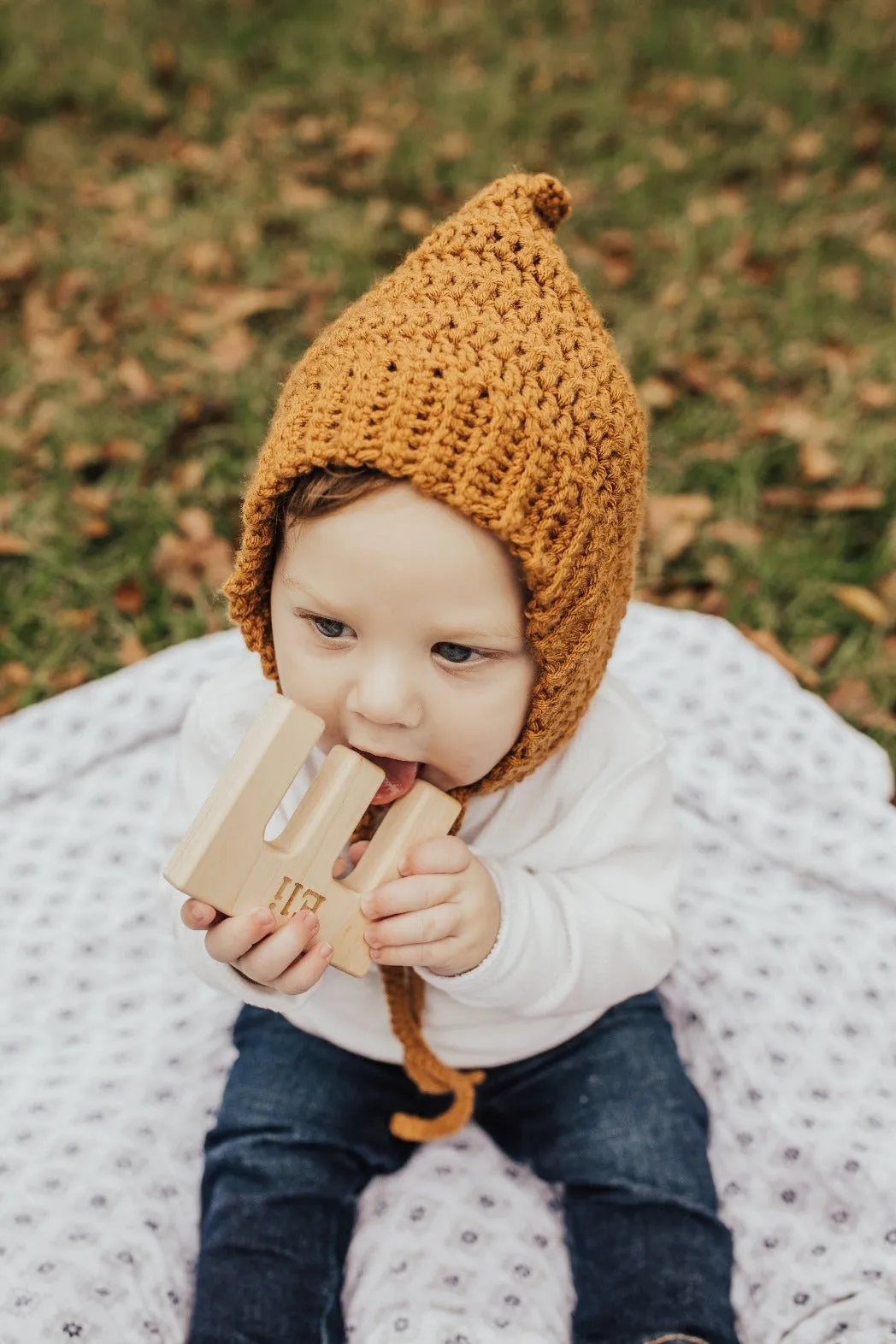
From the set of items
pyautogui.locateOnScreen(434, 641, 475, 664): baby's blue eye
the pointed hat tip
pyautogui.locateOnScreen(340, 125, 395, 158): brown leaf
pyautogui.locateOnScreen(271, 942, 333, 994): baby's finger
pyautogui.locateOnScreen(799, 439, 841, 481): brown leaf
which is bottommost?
pyautogui.locateOnScreen(799, 439, 841, 481): brown leaf

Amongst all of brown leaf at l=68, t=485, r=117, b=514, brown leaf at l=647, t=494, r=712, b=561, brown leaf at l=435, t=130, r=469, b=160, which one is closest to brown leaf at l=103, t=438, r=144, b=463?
brown leaf at l=68, t=485, r=117, b=514

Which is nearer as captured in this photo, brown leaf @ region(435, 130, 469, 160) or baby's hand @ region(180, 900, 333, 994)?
baby's hand @ region(180, 900, 333, 994)

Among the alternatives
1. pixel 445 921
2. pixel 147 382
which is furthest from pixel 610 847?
pixel 147 382

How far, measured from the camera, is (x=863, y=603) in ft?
8.64

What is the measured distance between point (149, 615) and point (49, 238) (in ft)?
6.26

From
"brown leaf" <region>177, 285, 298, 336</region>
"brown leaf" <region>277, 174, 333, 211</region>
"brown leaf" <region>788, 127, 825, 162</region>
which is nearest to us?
"brown leaf" <region>177, 285, 298, 336</region>

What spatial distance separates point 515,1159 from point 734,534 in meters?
1.65

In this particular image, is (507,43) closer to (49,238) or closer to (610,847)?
(49,238)

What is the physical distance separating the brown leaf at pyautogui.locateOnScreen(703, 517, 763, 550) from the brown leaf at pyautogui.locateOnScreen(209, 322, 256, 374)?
1.43 metres

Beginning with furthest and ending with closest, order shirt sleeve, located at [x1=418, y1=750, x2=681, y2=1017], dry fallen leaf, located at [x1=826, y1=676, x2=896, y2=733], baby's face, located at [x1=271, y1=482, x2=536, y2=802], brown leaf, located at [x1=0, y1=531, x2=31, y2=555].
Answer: brown leaf, located at [x1=0, y1=531, x2=31, y2=555], dry fallen leaf, located at [x1=826, y1=676, x2=896, y2=733], shirt sleeve, located at [x1=418, y1=750, x2=681, y2=1017], baby's face, located at [x1=271, y1=482, x2=536, y2=802]

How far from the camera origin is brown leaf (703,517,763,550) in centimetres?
284

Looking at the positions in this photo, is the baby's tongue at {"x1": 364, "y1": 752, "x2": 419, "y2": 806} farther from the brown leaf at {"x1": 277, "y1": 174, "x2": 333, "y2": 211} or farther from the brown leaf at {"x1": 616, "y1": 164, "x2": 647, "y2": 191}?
the brown leaf at {"x1": 616, "y1": 164, "x2": 647, "y2": 191}

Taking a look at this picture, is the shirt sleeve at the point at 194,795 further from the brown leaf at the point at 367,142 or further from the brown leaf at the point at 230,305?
the brown leaf at the point at 367,142

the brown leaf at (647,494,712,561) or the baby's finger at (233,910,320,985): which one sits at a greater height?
the baby's finger at (233,910,320,985)
